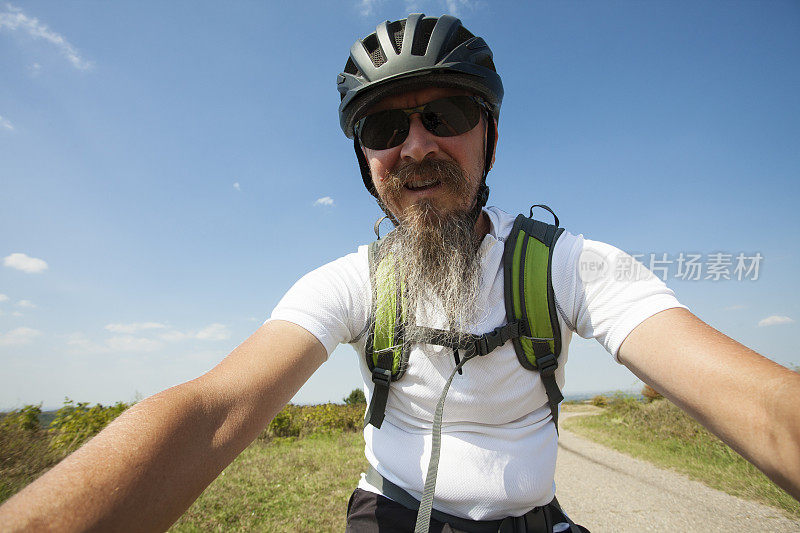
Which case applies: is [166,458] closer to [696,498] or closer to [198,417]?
[198,417]

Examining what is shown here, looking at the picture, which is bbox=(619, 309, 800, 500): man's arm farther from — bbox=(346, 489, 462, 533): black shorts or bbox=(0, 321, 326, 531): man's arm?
bbox=(0, 321, 326, 531): man's arm

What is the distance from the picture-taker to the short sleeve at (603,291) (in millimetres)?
1442

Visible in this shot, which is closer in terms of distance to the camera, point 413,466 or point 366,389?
point 413,466

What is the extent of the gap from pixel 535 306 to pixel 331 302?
89cm

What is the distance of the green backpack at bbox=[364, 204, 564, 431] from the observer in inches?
64.9

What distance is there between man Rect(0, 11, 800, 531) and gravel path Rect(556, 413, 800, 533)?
4.79 m

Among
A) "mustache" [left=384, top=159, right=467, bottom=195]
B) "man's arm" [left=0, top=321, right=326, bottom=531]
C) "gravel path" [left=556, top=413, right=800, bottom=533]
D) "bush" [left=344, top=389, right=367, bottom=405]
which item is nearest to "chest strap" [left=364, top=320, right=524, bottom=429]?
"man's arm" [left=0, top=321, right=326, bottom=531]

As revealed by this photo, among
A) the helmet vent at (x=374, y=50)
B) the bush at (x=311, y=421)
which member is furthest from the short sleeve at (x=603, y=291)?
the bush at (x=311, y=421)

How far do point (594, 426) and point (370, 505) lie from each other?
14593 millimetres

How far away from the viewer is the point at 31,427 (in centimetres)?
655

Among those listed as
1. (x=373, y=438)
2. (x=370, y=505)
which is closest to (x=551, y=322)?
(x=373, y=438)

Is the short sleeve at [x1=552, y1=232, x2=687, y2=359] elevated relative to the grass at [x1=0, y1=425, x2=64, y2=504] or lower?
elevated

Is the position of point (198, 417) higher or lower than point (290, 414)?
higher

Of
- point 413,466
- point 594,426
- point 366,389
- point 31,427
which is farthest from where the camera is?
point 594,426
